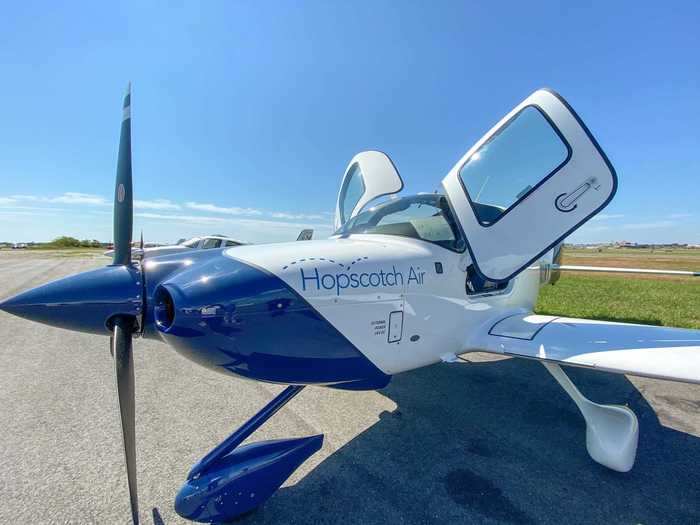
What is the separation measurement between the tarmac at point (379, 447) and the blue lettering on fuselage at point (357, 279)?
148cm

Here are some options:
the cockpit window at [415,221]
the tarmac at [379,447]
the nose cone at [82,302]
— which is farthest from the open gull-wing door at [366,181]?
the nose cone at [82,302]

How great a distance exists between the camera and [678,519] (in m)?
2.15

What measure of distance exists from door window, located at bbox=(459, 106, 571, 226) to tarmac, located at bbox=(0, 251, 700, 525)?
80.9 inches

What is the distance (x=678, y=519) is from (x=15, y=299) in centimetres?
475

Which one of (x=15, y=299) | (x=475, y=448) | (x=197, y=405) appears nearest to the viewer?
(x=15, y=299)

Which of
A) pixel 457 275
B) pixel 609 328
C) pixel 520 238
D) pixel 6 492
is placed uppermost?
pixel 520 238

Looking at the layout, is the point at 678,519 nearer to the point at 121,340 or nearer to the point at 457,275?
the point at 457,275

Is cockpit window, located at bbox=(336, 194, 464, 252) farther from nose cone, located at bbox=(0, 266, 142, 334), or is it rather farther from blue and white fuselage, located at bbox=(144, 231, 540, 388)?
nose cone, located at bbox=(0, 266, 142, 334)

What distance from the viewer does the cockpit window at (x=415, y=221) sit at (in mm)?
3029

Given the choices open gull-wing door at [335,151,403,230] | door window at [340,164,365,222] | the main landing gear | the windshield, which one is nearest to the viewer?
the main landing gear

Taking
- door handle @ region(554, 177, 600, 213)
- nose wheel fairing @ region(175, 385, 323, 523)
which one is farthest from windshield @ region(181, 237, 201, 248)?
door handle @ region(554, 177, 600, 213)

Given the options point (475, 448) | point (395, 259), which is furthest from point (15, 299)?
point (475, 448)

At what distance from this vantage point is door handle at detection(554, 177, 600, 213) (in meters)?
2.72

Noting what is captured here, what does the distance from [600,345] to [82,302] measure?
405 cm
